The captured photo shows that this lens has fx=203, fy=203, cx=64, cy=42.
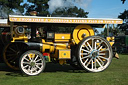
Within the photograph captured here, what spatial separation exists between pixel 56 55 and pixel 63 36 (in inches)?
30.5

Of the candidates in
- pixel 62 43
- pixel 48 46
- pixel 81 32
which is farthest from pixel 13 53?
pixel 81 32

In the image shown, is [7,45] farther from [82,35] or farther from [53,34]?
[82,35]

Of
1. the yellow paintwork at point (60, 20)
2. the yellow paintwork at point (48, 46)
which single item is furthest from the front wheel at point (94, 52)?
the yellow paintwork at point (48, 46)

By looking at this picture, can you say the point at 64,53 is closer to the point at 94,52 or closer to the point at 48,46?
the point at 48,46

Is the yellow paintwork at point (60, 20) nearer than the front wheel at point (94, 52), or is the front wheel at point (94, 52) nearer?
the yellow paintwork at point (60, 20)

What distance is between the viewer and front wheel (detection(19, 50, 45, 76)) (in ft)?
22.1

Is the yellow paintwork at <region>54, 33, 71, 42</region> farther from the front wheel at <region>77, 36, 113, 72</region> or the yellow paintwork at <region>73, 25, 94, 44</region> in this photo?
the front wheel at <region>77, 36, 113, 72</region>

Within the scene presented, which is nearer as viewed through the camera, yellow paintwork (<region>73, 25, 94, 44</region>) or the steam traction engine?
the steam traction engine

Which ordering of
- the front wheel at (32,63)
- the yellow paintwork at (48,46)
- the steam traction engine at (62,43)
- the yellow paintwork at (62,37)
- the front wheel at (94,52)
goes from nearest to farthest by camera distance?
the front wheel at (32,63), the steam traction engine at (62,43), the front wheel at (94,52), the yellow paintwork at (48,46), the yellow paintwork at (62,37)

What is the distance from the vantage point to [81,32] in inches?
306

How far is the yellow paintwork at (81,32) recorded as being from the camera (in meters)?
7.71

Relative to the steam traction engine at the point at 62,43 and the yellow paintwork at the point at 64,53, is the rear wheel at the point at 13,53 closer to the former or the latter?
the steam traction engine at the point at 62,43

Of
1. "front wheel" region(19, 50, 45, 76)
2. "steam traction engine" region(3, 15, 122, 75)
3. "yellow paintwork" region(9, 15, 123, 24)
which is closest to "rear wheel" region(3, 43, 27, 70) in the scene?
"steam traction engine" region(3, 15, 122, 75)

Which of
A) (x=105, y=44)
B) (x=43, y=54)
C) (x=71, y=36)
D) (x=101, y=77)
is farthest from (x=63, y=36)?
(x=101, y=77)
